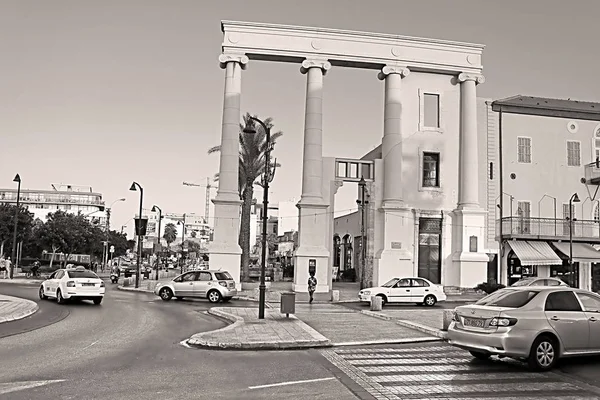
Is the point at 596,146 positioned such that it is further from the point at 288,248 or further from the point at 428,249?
the point at 288,248

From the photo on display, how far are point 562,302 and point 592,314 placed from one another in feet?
2.18

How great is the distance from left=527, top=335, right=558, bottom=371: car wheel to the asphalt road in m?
3.47

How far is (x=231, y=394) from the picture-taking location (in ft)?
28.2

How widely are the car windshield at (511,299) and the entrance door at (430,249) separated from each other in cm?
2751

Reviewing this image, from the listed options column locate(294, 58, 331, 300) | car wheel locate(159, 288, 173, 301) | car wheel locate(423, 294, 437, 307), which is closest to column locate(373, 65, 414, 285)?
column locate(294, 58, 331, 300)

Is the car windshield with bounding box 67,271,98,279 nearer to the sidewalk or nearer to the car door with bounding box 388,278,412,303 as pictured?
the sidewalk

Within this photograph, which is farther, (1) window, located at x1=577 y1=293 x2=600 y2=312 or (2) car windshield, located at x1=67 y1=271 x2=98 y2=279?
(2) car windshield, located at x1=67 y1=271 x2=98 y2=279

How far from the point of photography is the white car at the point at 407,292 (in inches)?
1161

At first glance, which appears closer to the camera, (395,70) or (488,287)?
(488,287)

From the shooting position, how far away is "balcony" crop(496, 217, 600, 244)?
134 feet

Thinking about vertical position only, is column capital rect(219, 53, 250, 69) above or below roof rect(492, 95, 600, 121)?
above

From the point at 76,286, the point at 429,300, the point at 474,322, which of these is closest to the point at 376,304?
the point at 429,300

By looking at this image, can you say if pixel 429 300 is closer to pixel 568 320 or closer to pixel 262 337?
pixel 262 337

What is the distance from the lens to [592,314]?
11609 mm
